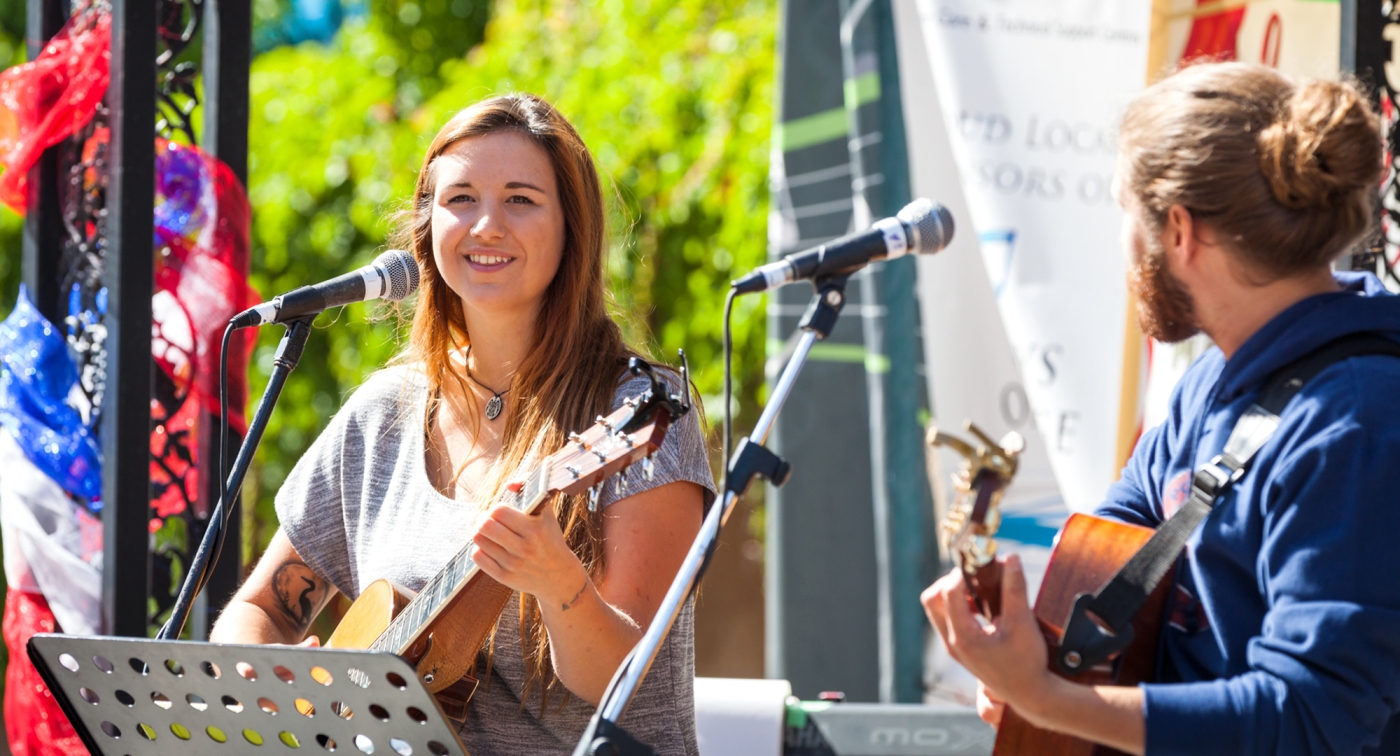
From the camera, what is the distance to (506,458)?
6.89ft

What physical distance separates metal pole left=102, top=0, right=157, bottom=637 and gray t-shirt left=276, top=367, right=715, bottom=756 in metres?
0.51

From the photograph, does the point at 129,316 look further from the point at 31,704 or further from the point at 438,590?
the point at 438,590

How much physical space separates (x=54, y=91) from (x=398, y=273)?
1280 mm

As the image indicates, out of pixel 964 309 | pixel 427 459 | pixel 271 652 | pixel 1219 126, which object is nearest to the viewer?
pixel 1219 126

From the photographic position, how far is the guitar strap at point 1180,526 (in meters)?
1.43

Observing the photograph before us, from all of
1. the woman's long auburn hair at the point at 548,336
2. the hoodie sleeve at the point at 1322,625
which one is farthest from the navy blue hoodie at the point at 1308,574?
the woman's long auburn hair at the point at 548,336

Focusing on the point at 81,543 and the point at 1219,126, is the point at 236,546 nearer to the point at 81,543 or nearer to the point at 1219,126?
the point at 81,543

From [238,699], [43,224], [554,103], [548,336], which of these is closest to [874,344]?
[554,103]

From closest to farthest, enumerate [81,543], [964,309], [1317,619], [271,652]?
[1317,619], [271,652], [81,543], [964,309]

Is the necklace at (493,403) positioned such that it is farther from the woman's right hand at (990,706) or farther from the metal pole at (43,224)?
the metal pole at (43,224)

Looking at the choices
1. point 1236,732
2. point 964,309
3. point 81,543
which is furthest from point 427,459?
point 964,309

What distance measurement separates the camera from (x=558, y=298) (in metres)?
2.24

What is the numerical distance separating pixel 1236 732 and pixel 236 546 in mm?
2267

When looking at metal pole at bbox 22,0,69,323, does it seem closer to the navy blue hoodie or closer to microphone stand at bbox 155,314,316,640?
microphone stand at bbox 155,314,316,640
